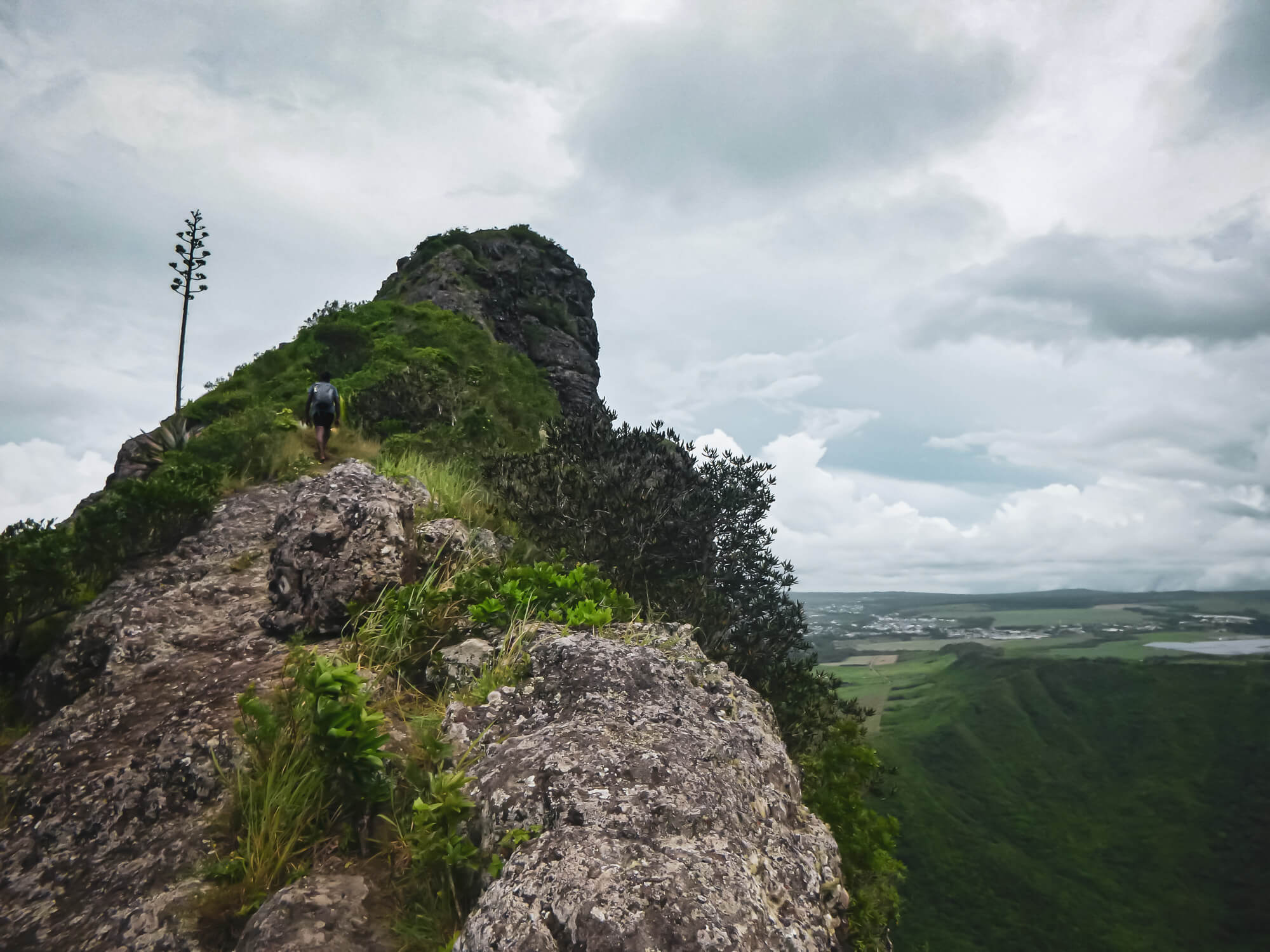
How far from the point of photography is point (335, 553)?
6.91m

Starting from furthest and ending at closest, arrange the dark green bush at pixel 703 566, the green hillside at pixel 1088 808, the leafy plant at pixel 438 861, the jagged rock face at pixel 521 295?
the green hillside at pixel 1088 808, the jagged rock face at pixel 521 295, the dark green bush at pixel 703 566, the leafy plant at pixel 438 861

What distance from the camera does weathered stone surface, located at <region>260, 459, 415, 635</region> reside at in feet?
22.0

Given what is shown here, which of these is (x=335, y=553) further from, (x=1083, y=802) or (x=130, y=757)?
(x=1083, y=802)

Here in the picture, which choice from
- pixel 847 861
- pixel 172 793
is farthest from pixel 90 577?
pixel 847 861

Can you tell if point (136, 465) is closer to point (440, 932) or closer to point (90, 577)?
point (90, 577)

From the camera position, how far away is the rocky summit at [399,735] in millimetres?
3242

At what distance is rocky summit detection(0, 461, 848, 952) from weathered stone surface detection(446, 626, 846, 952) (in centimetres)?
1

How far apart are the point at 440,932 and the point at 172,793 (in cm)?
273

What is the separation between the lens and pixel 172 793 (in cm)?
500

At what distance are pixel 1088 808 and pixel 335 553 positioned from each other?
385 feet

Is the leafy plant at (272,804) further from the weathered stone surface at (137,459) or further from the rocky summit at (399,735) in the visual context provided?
the weathered stone surface at (137,459)

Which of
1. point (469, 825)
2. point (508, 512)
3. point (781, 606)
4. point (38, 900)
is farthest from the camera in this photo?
point (781, 606)

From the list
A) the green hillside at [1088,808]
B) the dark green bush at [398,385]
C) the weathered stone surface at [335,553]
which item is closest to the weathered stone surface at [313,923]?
the weathered stone surface at [335,553]

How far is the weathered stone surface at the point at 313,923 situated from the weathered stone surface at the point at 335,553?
3172 mm
